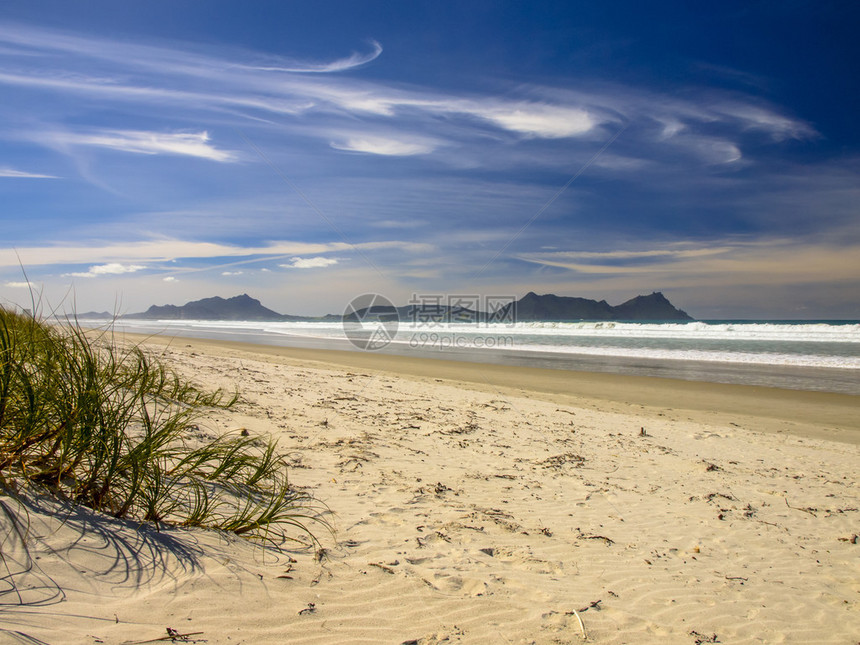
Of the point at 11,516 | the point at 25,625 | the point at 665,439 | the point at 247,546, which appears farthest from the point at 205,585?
the point at 665,439

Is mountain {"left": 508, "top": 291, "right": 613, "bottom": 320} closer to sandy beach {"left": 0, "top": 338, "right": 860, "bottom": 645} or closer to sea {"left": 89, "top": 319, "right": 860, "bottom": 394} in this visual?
sea {"left": 89, "top": 319, "right": 860, "bottom": 394}

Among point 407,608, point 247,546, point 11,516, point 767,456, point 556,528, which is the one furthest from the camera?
point 767,456

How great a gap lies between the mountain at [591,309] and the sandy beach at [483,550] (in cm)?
7194

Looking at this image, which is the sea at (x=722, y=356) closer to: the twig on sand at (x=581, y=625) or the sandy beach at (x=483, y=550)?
the sandy beach at (x=483, y=550)

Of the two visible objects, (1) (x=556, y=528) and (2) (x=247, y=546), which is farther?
(1) (x=556, y=528)

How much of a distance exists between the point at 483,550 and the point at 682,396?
32.7 ft

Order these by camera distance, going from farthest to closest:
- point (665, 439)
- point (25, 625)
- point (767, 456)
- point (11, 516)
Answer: point (665, 439)
point (767, 456)
point (11, 516)
point (25, 625)

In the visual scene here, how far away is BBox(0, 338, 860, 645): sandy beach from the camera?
6.90ft

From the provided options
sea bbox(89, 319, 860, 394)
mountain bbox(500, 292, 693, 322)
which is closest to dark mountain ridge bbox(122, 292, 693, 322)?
mountain bbox(500, 292, 693, 322)

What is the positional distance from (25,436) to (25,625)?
1161 millimetres

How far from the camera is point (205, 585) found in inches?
88.1

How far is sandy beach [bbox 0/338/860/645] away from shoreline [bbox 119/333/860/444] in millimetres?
1831

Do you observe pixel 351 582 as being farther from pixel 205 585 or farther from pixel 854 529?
pixel 854 529

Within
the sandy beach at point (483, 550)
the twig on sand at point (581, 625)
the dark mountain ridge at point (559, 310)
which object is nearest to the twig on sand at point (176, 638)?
the sandy beach at point (483, 550)
